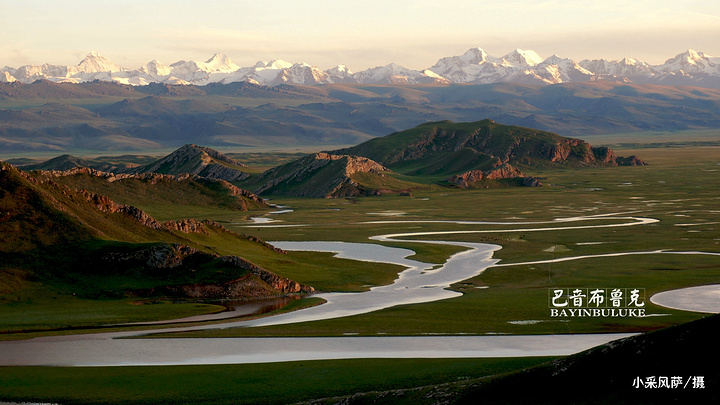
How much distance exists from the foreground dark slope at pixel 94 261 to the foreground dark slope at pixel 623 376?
5337cm

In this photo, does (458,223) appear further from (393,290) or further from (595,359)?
(595,359)

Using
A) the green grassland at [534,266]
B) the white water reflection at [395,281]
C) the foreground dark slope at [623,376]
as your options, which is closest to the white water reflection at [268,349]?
the green grassland at [534,266]

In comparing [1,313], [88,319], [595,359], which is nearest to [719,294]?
[595,359]

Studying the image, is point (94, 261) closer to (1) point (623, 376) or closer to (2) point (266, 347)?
(2) point (266, 347)

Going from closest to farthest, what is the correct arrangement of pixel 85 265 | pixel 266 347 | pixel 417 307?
pixel 266 347 → pixel 417 307 → pixel 85 265

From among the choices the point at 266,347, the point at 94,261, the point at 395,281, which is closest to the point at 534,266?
the point at 395,281

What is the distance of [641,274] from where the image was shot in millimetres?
97500

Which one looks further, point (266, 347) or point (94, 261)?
point (94, 261)

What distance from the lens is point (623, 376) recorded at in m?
33.0

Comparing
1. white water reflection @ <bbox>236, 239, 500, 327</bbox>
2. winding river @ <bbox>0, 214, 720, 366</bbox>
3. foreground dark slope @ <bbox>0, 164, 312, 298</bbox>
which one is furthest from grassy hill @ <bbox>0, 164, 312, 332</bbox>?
winding river @ <bbox>0, 214, 720, 366</bbox>

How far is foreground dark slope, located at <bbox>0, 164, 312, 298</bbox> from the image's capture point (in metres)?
84.2

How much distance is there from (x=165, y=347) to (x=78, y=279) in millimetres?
26893

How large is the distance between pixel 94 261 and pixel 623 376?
6756 centimetres

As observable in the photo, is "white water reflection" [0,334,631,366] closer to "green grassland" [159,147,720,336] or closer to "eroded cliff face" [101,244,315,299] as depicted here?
"green grassland" [159,147,720,336]
